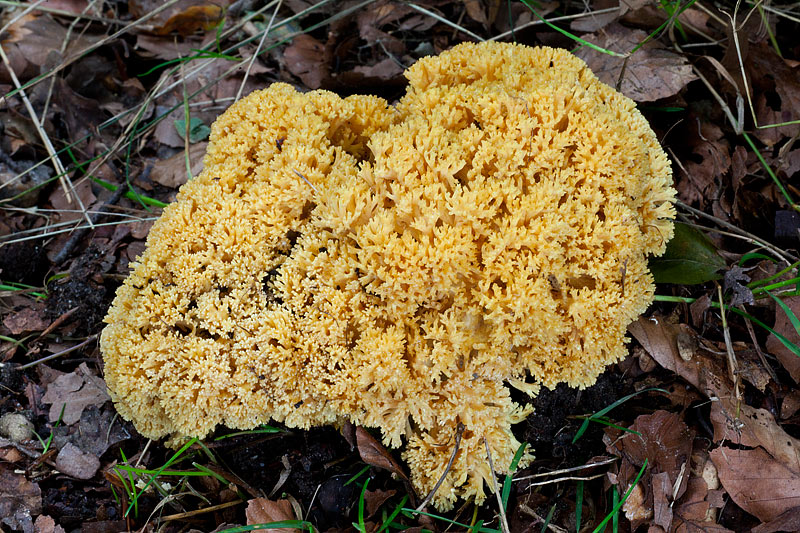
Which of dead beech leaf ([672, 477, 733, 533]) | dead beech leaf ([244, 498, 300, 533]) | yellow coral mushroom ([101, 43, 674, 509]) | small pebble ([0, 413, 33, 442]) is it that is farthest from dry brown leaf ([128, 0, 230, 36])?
dead beech leaf ([672, 477, 733, 533])

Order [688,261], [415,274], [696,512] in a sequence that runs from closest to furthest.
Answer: [415,274] < [696,512] < [688,261]

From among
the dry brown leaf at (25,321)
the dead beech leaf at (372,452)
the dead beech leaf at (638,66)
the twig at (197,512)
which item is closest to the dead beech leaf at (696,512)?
the dead beech leaf at (372,452)

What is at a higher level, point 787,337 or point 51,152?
point 51,152

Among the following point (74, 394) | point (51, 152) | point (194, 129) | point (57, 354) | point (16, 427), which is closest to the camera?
point (16, 427)

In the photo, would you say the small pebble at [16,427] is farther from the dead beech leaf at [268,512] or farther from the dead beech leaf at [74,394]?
the dead beech leaf at [268,512]

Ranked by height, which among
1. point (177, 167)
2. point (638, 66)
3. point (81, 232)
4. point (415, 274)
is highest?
point (638, 66)

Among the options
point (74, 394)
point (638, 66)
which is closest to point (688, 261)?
point (638, 66)

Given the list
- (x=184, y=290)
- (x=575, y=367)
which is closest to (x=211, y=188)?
(x=184, y=290)

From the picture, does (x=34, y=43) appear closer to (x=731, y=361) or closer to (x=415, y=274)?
(x=415, y=274)

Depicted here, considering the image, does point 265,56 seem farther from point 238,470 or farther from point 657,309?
point 657,309

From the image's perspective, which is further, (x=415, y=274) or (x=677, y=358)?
(x=677, y=358)
